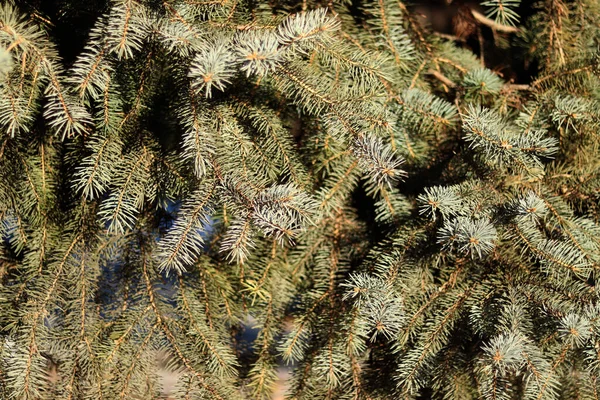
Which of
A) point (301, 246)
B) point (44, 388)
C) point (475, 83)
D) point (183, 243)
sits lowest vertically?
point (44, 388)

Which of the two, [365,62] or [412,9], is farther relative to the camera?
[412,9]

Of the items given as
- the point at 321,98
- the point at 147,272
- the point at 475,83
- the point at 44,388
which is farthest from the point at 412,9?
the point at 44,388

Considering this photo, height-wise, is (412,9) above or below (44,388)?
above

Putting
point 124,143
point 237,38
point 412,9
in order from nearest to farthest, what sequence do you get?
point 237,38
point 124,143
point 412,9

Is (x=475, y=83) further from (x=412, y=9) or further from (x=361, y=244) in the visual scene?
(x=361, y=244)

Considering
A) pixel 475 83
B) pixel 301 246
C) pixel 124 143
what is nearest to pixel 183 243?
pixel 124 143

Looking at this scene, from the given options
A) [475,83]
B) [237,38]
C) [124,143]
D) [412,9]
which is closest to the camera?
[237,38]

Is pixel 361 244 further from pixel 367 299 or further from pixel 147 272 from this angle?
pixel 147 272
